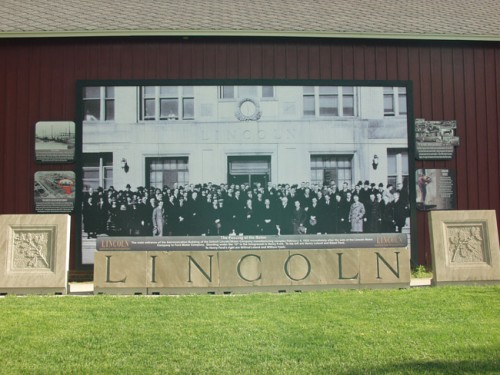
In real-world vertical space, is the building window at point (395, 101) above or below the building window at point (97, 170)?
above

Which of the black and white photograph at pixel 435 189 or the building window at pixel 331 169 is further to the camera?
the black and white photograph at pixel 435 189

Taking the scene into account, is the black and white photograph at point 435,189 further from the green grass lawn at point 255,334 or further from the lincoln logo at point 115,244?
the lincoln logo at point 115,244

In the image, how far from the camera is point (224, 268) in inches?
377

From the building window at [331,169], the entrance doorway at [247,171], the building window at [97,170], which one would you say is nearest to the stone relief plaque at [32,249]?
the building window at [97,170]

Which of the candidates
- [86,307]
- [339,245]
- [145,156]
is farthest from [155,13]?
[86,307]

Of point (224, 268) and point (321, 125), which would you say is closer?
point (224, 268)

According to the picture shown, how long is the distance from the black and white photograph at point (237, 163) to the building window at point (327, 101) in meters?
0.02

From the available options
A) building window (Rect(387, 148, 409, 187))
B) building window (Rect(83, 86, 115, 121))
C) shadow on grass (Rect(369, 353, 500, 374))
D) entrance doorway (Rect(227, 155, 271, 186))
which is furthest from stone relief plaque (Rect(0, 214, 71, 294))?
building window (Rect(387, 148, 409, 187))

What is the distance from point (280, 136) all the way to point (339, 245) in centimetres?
300

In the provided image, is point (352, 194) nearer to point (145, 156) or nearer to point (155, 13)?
point (145, 156)

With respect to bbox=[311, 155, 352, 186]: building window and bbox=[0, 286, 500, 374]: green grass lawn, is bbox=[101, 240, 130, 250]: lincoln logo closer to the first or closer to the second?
bbox=[0, 286, 500, 374]: green grass lawn

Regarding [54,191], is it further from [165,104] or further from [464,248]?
[464,248]

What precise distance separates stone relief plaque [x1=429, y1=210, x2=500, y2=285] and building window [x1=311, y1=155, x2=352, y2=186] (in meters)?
2.71

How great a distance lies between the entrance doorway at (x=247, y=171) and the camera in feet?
40.4
